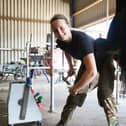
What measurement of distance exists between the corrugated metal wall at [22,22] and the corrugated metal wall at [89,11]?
3.13 ft

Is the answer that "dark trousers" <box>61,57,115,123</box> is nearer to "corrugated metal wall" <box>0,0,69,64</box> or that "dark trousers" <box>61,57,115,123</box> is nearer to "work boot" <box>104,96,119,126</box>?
"work boot" <box>104,96,119,126</box>

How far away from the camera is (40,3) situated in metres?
13.3

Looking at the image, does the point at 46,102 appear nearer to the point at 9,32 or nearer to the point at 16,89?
the point at 16,89

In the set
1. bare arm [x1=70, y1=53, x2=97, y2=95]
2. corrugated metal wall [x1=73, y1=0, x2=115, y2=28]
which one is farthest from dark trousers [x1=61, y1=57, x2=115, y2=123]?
corrugated metal wall [x1=73, y1=0, x2=115, y2=28]

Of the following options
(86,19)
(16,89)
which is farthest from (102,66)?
(86,19)

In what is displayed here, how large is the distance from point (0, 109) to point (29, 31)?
9.61 m

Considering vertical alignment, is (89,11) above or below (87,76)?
above

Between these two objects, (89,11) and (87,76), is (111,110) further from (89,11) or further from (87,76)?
(89,11)

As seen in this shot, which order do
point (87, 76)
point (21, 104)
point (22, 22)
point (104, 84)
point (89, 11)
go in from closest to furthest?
point (87, 76), point (104, 84), point (21, 104), point (89, 11), point (22, 22)

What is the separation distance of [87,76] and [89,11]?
33.0 feet

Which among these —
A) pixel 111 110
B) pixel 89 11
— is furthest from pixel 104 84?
pixel 89 11

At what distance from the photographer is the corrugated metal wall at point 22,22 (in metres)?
12.6

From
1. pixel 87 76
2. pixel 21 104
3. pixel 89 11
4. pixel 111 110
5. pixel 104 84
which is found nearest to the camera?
pixel 87 76

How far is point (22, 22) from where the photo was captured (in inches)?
511
